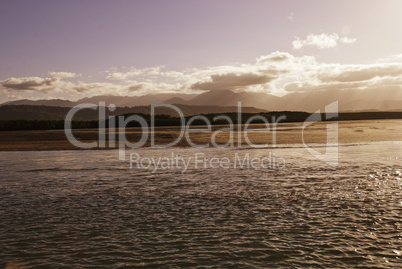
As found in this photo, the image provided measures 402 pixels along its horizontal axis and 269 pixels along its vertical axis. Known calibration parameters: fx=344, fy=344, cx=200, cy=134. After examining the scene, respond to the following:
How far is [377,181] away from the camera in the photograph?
14.5 m

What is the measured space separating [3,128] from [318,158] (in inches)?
2049

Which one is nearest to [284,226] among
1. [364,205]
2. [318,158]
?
[364,205]

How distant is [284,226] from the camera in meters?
9.19

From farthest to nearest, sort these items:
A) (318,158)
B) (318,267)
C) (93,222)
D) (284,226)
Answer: (318,158) → (93,222) → (284,226) → (318,267)

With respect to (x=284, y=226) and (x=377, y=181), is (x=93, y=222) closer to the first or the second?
(x=284, y=226)

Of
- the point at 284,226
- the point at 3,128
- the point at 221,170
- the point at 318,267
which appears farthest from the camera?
the point at 3,128

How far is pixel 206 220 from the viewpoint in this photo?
32.3 feet

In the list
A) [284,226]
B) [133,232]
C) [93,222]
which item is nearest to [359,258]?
[284,226]

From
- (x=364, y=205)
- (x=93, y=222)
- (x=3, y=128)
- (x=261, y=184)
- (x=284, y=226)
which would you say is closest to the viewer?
(x=284, y=226)

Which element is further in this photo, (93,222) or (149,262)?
(93,222)

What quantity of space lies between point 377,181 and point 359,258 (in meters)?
8.46

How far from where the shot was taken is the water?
737 centimetres

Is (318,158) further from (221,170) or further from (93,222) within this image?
(93,222)

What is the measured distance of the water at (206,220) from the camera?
737 centimetres
